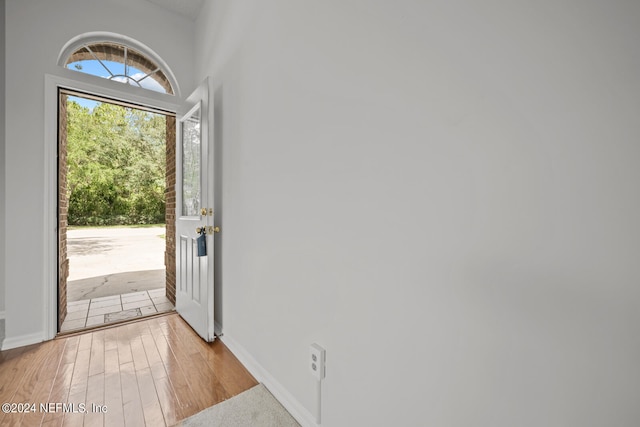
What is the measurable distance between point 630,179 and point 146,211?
47.0ft

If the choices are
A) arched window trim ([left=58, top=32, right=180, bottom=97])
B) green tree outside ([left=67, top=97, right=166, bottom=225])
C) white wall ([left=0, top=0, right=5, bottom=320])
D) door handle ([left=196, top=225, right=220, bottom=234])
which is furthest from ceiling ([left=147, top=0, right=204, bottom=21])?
green tree outside ([left=67, top=97, right=166, bottom=225])

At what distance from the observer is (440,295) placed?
33.2 inches

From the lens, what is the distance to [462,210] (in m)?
0.79

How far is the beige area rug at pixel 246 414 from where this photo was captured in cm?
135

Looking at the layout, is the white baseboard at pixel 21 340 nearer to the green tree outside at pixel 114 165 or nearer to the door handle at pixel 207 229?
the door handle at pixel 207 229

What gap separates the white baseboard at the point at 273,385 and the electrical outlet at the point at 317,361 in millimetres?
236

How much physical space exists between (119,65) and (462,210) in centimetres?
327

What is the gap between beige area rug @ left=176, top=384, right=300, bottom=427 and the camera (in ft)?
4.44

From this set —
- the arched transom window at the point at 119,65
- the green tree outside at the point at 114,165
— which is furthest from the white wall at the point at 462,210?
the green tree outside at the point at 114,165

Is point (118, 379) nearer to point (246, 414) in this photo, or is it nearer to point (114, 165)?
point (246, 414)

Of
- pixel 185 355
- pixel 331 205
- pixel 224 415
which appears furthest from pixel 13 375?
pixel 331 205

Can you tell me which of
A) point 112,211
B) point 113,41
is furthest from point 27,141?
point 112,211

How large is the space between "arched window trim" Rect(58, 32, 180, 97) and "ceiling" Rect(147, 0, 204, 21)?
45cm

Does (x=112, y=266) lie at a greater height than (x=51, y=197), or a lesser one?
lesser
